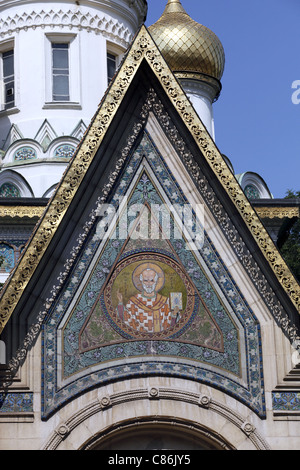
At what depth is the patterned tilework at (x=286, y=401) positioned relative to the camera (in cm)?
1232

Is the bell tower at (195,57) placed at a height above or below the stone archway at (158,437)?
above

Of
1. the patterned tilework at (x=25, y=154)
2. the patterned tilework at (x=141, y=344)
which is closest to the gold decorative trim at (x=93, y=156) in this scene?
the patterned tilework at (x=141, y=344)

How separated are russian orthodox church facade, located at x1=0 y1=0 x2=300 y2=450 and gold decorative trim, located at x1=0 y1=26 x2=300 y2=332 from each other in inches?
0.5

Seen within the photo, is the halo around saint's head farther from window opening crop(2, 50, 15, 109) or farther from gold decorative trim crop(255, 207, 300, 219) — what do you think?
window opening crop(2, 50, 15, 109)

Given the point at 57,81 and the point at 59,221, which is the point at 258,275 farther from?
the point at 57,81

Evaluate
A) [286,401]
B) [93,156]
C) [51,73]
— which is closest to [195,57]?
[51,73]

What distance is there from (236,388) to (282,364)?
21.1 inches

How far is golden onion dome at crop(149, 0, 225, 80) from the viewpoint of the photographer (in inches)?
848

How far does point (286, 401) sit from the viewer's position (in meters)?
12.4

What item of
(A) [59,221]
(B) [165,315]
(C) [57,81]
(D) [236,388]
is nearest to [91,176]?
(A) [59,221]

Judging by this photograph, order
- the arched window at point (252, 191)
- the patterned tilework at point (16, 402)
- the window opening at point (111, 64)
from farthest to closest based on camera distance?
the window opening at point (111, 64) < the arched window at point (252, 191) < the patterned tilework at point (16, 402)

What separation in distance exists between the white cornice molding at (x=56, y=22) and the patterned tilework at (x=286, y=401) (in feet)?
32.2

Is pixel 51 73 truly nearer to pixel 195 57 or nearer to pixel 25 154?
pixel 25 154

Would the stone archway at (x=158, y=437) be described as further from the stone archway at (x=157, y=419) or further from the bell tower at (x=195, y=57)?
the bell tower at (x=195, y=57)
